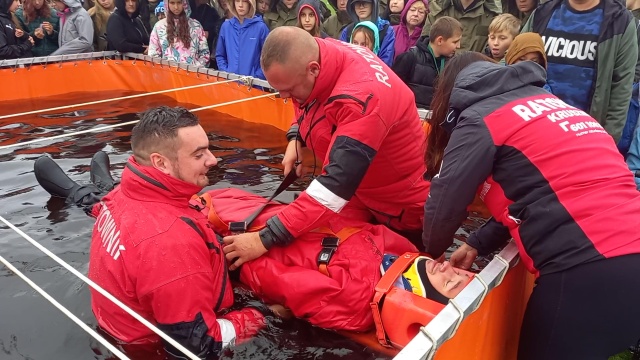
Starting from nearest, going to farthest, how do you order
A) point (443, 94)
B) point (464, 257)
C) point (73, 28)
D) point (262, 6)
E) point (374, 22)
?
1. point (443, 94)
2. point (464, 257)
3. point (374, 22)
4. point (262, 6)
5. point (73, 28)

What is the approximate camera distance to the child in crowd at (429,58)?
527cm

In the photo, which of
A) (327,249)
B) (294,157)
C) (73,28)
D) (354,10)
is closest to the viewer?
(327,249)

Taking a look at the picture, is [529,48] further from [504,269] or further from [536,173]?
[504,269]

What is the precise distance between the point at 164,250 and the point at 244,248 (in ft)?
2.02

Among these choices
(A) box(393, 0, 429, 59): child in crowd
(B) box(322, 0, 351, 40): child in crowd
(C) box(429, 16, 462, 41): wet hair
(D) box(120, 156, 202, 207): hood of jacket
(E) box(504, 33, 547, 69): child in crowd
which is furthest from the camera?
(B) box(322, 0, 351, 40): child in crowd

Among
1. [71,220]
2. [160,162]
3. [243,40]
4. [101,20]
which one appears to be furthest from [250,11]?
[160,162]

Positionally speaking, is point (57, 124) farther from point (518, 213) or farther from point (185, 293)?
point (518, 213)

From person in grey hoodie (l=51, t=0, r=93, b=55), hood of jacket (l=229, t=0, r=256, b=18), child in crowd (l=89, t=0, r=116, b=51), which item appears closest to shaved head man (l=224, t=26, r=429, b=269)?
hood of jacket (l=229, t=0, r=256, b=18)

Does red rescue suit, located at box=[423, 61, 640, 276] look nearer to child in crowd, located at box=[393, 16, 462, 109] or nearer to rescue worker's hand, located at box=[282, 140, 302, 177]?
rescue worker's hand, located at box=[282, 140, 302, 177]

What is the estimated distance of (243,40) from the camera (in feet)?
23.4

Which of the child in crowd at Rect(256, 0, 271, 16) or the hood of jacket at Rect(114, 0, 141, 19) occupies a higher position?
the child in crowd at Rect(256, 0, 271, 16)

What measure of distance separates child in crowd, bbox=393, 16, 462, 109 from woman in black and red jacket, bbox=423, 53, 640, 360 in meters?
3.14

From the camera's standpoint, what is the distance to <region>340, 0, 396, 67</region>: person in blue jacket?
20.8 feet

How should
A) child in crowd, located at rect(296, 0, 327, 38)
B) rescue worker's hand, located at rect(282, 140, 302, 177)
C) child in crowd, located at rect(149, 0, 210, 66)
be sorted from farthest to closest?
child in crowd, located at rect(149, 0, 210, 66) < child in crowd, located at rect(296, 0, 327, 38) < rescue worker's hand, located at rect(282, 140, 302, 177)
